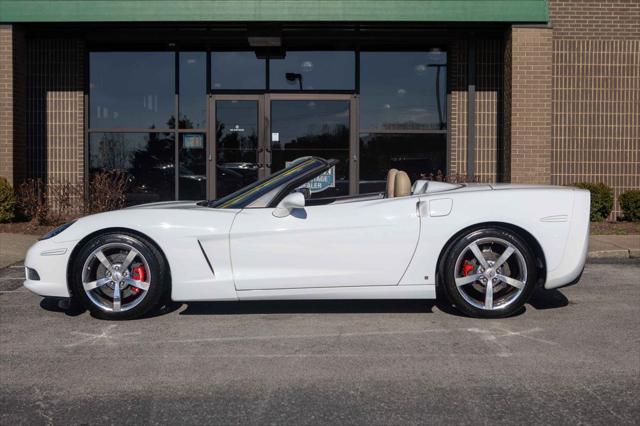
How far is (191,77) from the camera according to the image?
14.5m

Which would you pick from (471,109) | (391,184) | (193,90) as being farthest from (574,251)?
(193,90)

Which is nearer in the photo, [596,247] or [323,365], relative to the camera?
[323,365]

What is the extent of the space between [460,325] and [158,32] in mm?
10353

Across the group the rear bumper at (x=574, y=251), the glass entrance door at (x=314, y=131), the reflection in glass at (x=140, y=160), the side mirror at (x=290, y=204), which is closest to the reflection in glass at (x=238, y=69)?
the glass entrance door at (x=314, y=131)

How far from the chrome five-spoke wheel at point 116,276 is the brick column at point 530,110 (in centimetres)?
905

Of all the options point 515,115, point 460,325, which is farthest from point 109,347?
point 515,115

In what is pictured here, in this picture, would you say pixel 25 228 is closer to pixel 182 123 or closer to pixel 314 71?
pixel 182 123

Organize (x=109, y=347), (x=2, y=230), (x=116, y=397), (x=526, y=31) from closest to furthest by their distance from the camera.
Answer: (x=116, y=397) < (x=109, y=347) < (x=2, y=230) < (x=526, y=31)

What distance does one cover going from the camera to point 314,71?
→ 47.5ft

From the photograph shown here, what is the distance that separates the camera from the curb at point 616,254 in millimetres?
9742

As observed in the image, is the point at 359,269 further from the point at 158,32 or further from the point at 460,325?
the point at 158,32

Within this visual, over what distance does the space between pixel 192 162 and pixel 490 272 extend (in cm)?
973

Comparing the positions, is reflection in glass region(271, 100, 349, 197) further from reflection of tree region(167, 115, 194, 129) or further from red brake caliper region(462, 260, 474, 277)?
red brake caliper region(462, 260, 474, 277)

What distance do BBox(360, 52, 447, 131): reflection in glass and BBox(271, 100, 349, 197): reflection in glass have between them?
Answer: 0.51 m
